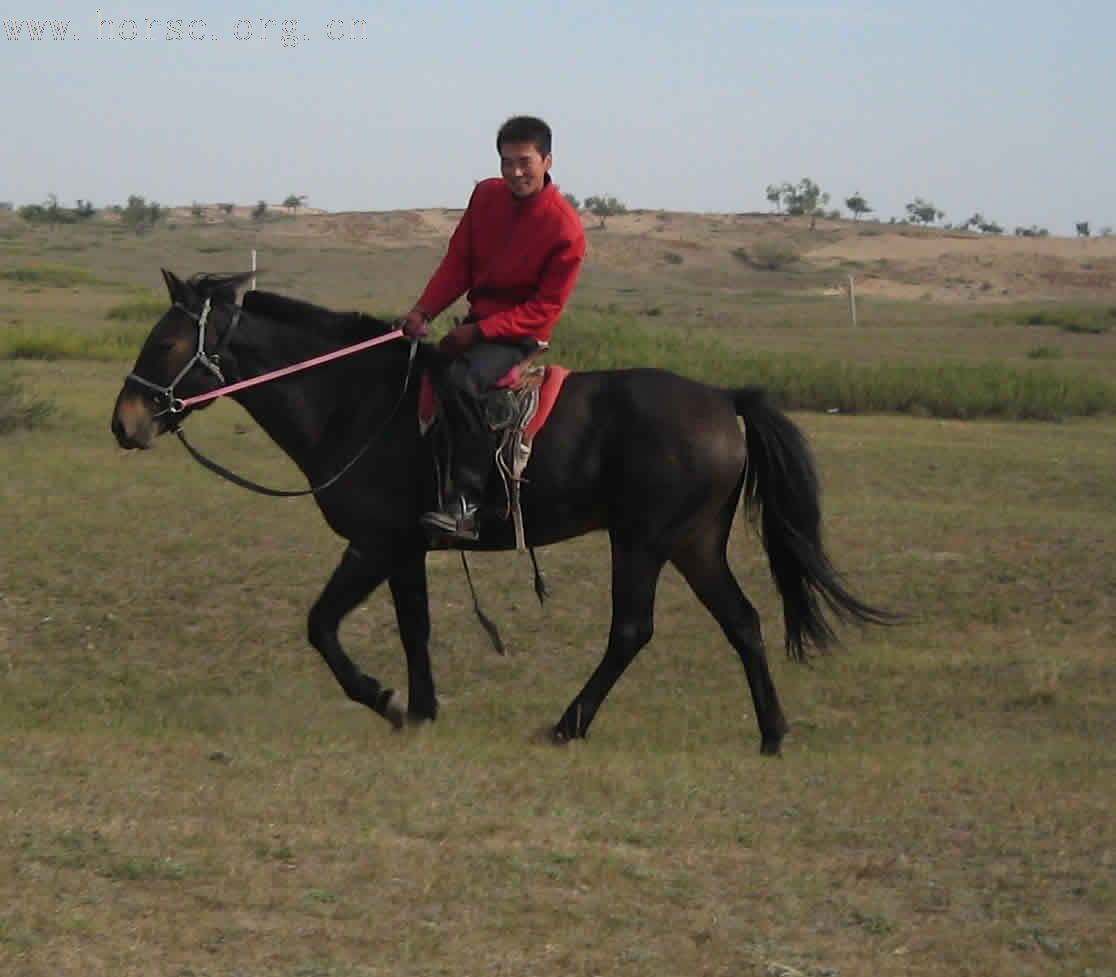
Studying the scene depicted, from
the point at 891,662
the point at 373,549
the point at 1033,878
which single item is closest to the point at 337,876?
the point at 1033,878

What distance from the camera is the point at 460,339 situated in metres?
7.80

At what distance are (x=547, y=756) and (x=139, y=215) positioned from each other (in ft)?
242

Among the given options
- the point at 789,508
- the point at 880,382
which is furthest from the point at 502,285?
the point at 880,382

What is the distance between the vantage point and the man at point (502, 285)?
25.0 feet

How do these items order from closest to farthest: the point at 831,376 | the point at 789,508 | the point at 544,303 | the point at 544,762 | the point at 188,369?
the point at 544,762 < the point at 188,369 < the point at 544,303 < the point at 789,508 < the point at 831,376

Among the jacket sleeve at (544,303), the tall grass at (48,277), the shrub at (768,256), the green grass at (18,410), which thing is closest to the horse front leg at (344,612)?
the jacket sleeve at (544,303)

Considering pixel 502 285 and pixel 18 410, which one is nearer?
pixel 502 285

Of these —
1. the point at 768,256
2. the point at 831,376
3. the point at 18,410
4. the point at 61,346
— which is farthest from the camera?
the point at 768,256

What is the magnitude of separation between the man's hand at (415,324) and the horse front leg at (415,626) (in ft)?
3.20

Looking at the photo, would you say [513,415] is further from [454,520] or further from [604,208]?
[604,208]

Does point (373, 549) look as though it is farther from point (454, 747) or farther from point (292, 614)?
point (292, 614)

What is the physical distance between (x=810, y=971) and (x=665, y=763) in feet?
8.37

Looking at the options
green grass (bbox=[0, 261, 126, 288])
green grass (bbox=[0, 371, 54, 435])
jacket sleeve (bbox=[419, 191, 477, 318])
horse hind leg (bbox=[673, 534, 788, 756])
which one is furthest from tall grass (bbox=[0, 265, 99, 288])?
horse hind leg (bbox=[673, 534, 788, 756])

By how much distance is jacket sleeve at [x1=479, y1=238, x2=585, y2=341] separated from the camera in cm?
770
